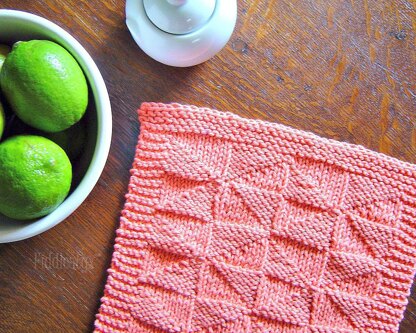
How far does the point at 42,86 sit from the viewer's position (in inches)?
17.7

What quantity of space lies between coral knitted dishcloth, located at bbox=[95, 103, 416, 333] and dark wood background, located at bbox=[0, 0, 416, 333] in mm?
25

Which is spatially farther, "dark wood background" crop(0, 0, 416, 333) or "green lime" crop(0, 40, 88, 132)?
"dark wood background" crop(0, 0, 416, 333)

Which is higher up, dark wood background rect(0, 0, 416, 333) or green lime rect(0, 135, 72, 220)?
dark wood background rect(0, 0, 416, 333)

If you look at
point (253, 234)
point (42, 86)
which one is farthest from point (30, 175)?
point (253, 234)

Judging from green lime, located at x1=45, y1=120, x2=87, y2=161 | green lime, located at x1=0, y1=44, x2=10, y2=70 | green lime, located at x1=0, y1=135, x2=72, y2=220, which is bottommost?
green lime, located at x1=0, y1=135, x2=72, y2=220

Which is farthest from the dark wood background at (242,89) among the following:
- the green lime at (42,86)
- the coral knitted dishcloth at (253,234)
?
the green lime at (42,86)

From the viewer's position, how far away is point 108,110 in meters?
0.51

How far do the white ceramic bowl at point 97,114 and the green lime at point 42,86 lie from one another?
0.02 meters

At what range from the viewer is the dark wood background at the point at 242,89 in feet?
1.95

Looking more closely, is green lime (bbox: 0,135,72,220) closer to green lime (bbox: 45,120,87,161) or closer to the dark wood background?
green lime (bbox: 45,120,87,161)

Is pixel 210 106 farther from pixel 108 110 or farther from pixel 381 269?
pixel 381 269

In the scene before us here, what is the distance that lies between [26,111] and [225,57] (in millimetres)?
254

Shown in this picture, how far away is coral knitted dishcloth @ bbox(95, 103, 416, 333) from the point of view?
0.59 meters

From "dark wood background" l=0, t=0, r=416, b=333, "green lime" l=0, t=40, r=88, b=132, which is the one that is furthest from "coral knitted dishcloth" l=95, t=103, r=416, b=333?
"green lime" l=0, t=40, r=88, b=132
